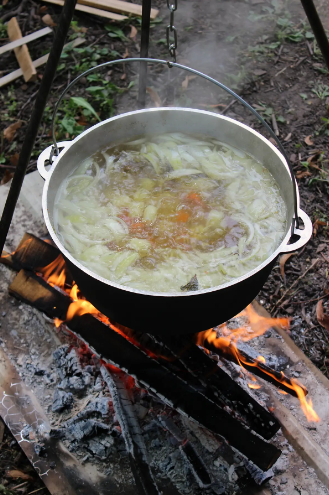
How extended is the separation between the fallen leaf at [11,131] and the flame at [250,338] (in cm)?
334

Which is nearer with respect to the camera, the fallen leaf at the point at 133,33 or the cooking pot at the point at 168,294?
the cooking pot at the point at 168,294

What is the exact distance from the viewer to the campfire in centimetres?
268

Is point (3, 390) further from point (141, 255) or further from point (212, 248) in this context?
point (212, 248)

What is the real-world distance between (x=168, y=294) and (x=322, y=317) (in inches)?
82.1

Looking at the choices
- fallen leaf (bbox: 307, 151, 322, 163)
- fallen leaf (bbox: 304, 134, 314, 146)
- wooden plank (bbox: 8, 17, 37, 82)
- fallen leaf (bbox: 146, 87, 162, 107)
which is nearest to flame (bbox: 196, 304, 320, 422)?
fallen leaf (bbox: 307, 151, 322, 163)

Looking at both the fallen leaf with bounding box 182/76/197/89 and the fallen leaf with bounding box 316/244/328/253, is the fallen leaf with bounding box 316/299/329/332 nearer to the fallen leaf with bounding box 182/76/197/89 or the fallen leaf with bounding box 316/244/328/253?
the fallen leaf with bounding box 316/244/328/253

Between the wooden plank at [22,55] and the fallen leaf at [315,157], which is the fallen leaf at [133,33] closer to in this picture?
the wooden plank at [22,55]

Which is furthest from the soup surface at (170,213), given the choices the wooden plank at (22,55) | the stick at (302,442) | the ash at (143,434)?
the wooden plank at (22,55)

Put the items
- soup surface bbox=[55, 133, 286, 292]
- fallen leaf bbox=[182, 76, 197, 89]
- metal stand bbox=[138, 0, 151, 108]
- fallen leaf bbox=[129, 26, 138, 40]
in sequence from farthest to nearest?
fallen leaf bbox=[129, 26, 138, 40] < fallen leaf bbox=[182, 76, 197, 89] < metal stand bbox=[138, 0, 151, 108] < soup surface bbox=[55, 133, 286, 292]

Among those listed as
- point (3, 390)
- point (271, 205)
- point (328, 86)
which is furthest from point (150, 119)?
point (328, 86)

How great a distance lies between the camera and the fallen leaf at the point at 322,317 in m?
3.58

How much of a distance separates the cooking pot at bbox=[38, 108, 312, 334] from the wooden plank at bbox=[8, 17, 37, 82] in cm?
321

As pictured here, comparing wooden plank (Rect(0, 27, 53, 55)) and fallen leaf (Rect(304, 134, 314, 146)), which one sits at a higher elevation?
wooden plank (Rect(0, 27, 53, 55))

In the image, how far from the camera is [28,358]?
331 cm
